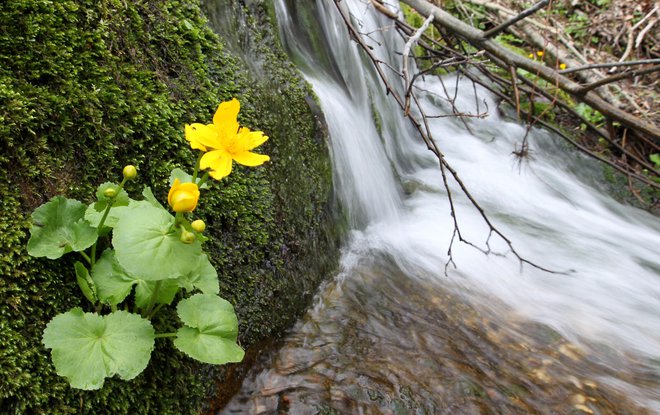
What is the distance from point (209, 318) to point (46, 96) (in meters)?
0.79

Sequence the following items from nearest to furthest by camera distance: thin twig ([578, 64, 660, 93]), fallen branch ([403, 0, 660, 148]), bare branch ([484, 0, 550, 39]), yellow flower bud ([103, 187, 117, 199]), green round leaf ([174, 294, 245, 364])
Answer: yellow flower bud ([103, 187, 117, 199]), green round leaf ([174, 294, 245, 364]), bare branch ([484, 0, 550, 39]), thin twig ([578, 64, 660, 93]), fallen branch ([403, 0, 660, 148])

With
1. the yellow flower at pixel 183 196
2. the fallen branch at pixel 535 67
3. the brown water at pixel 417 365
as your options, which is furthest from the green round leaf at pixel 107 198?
the fallen branch at pixel 535 67

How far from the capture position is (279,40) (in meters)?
3.02

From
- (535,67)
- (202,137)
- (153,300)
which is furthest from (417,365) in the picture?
(535,67)

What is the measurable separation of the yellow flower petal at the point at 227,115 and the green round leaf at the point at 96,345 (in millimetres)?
558

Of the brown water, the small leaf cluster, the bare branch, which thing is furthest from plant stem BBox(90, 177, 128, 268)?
the bare branch

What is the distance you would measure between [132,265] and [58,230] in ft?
0.92

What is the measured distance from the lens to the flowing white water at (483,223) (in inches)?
115

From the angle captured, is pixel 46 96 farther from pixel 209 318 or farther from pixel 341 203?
pixel 341 203

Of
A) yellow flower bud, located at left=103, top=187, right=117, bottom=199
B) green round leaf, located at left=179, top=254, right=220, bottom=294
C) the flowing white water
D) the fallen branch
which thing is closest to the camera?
yellow flower bud, located at left=103, top=187, right=117, bottom=199

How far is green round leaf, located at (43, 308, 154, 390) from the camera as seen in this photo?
47.8 inches

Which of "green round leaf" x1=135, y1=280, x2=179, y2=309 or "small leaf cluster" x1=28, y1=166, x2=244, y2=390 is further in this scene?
"green round leaf" x1=135, y1=280, x2=179, y2=309

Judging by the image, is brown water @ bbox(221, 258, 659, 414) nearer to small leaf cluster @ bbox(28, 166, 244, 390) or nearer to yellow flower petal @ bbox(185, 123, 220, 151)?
small leaf cluster @ bbox(28, 166, 244, 390)

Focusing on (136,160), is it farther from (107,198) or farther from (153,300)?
(153,300)
